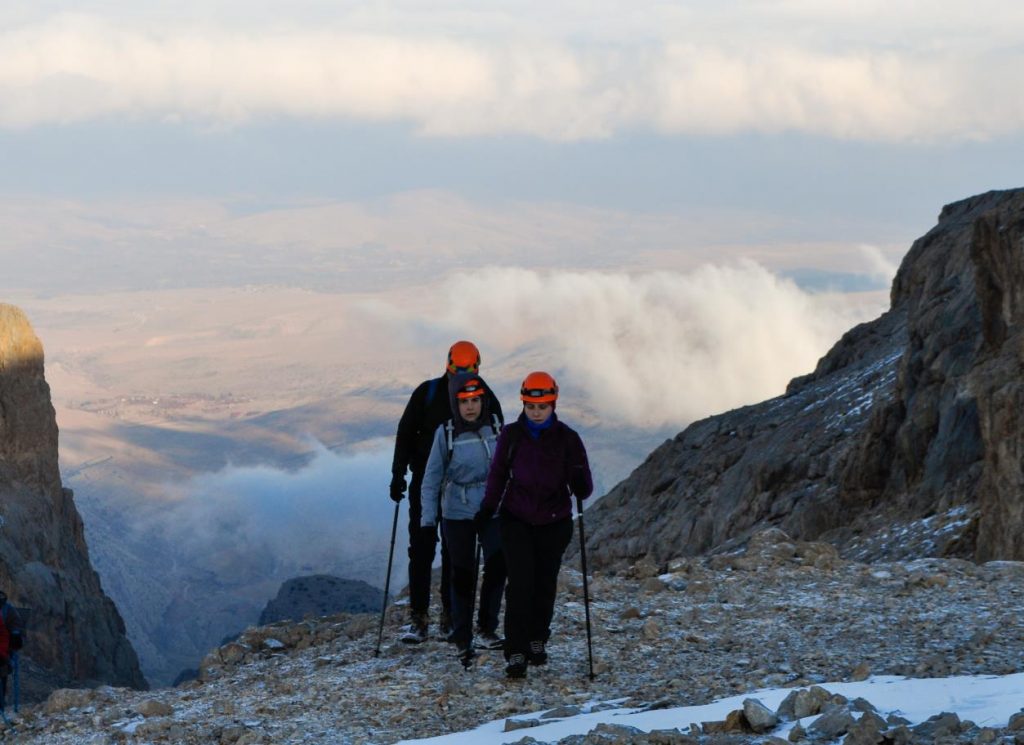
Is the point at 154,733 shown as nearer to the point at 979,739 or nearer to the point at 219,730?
the point at 219,730

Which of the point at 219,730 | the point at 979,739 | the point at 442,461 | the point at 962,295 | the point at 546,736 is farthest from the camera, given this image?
the point at 962,295

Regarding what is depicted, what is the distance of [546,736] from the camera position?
1007 centimetres

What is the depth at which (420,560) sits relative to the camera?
554 inches

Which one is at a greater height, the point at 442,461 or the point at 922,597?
the point at 442,461

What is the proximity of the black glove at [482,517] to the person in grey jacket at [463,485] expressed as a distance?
0.23 m

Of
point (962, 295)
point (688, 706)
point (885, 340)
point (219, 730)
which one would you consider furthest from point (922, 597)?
point (885, 340)

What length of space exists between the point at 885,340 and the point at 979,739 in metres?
43.0

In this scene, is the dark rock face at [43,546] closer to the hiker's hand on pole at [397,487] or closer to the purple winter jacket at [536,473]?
the hiker's hand on pole at [397,487]

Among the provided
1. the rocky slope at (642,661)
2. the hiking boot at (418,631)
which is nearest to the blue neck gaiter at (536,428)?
the rocky slope at (642,661)

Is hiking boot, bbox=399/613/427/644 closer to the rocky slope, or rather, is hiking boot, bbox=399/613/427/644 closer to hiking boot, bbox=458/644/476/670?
the rocky slope

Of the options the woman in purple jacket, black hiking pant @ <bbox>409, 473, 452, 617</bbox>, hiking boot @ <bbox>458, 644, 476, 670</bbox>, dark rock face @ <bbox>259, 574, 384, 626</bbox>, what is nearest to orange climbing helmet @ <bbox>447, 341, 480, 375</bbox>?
the woman in purple jacket

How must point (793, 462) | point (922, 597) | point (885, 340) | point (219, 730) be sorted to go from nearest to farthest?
point (219, 730), point (922, 597), point (793, 462), point (885, 340)

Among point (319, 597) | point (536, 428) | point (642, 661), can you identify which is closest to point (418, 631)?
point (642, 661)

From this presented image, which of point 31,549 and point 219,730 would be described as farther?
point 31,549
